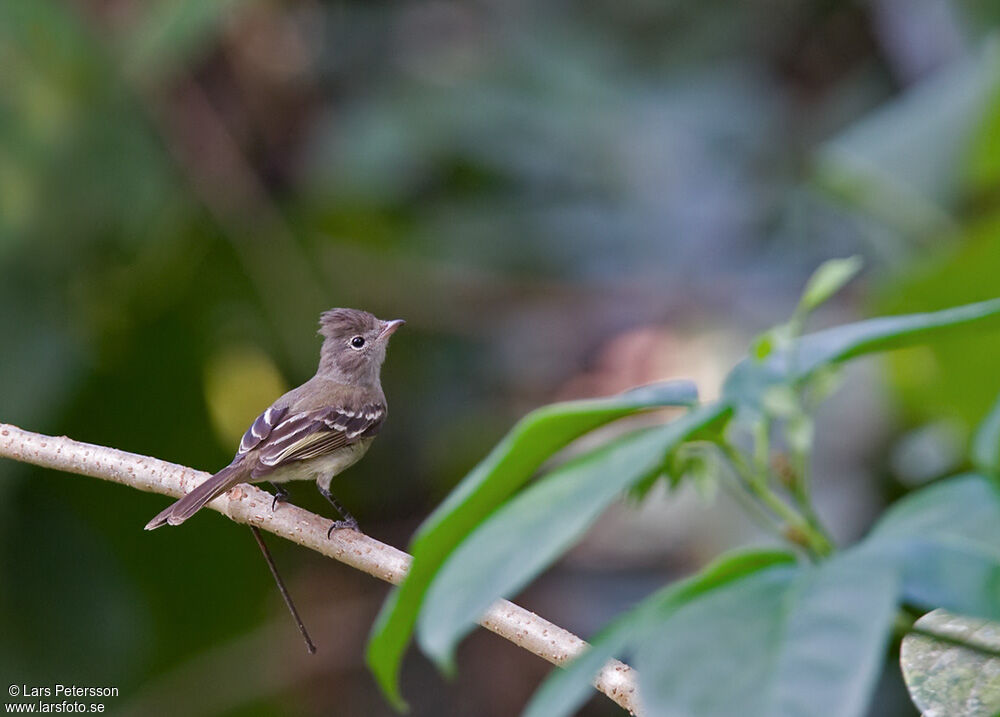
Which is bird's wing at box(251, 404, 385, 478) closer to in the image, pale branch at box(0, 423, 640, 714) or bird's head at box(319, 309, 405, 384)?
bird's head at box(319, 309, 405, 384)

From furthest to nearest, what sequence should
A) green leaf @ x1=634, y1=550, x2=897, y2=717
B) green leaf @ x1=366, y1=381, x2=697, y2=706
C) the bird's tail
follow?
the bird's tail < green leaf @ x1=366, y1=381, x2=697, y2=706 < green leaf @ x1=634, y1=550, x2=897, y2=717

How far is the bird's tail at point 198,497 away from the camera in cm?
285

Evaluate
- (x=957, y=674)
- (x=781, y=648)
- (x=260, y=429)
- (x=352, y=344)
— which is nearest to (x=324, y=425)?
(x=260, y=429)

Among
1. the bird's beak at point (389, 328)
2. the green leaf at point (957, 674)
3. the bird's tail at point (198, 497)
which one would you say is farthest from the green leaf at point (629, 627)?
the bird's beak at point (389, 328)

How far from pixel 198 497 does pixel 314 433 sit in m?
0.86

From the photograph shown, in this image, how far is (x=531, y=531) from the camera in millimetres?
942

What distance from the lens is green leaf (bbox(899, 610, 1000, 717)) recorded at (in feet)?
4.50

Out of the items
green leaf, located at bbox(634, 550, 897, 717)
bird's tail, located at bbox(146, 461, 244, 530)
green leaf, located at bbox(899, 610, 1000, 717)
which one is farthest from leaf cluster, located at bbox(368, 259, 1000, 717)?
bird's tail, located at bbox(146, 461, 244, 530)

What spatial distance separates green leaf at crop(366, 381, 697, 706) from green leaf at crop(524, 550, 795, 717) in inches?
5.8

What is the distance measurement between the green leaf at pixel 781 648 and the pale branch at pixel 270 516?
103cm

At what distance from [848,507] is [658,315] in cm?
155

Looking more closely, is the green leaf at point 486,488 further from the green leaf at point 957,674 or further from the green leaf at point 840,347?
the green leaf at point 957,674

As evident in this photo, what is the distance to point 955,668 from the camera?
142cm

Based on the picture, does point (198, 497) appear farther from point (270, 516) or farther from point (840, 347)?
point (840, 347)
